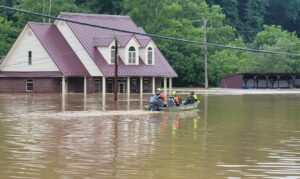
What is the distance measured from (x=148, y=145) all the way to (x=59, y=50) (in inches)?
1973

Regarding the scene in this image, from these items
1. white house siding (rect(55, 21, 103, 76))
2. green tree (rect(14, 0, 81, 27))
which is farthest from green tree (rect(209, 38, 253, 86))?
white house siding (rect(55, 21, 103, 76))

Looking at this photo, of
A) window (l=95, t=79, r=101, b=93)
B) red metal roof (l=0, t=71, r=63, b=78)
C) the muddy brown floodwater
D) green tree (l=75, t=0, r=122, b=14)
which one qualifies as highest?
green tree (l=75, t=0, r=122, b=14)

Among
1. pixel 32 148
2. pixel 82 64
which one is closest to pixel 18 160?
pixel 32 148

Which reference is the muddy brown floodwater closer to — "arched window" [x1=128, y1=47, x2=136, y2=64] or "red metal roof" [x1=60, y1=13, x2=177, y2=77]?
"red metal roof" [x1=60, y1=13, x2=177, y2=77]

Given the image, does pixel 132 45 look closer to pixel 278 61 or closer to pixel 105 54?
pixel 105 54

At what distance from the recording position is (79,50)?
7444cm

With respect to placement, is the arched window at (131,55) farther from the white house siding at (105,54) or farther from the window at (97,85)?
the window at (97,85)

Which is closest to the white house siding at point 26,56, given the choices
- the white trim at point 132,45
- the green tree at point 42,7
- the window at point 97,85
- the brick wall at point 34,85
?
the brick wall at point 34,85

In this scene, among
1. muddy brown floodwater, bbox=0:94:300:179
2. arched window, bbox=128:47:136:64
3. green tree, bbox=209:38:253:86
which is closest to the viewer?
muddy brown floodwater, bbox=0:94:300:179

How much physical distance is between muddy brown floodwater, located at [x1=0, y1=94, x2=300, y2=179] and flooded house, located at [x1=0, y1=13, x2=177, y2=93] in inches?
1240

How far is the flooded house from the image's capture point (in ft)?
239

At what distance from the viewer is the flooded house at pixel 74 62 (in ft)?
239

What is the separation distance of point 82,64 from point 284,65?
38260mm

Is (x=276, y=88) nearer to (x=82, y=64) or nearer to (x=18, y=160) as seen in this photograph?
(x=82, y=64)
